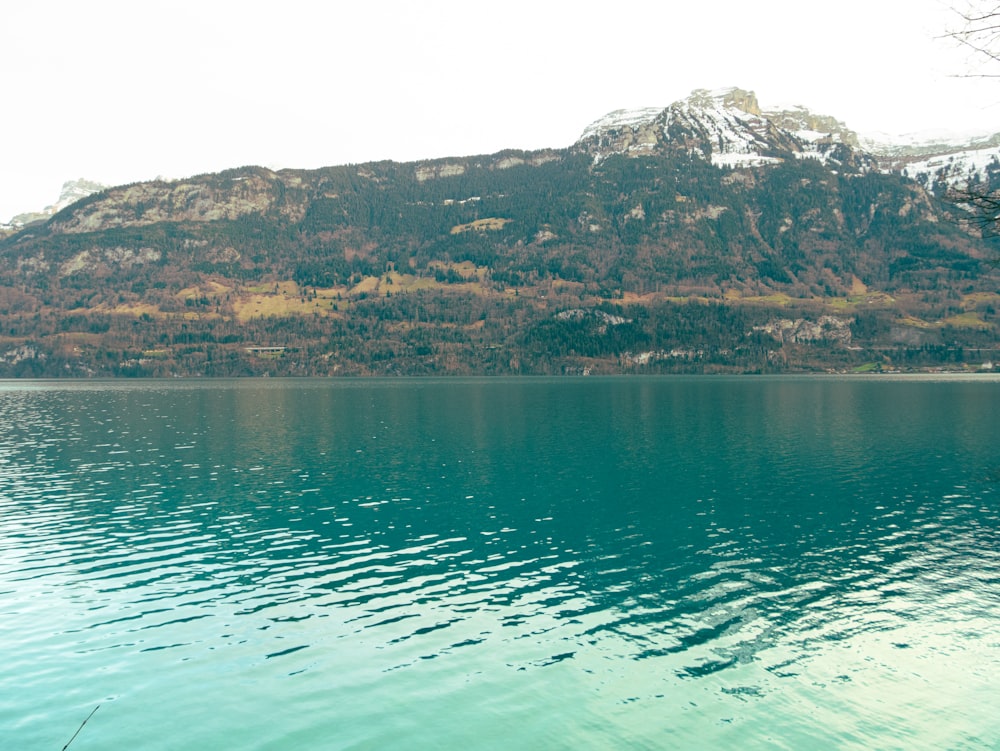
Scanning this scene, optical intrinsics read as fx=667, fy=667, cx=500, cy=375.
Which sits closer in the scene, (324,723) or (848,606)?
(324,723)

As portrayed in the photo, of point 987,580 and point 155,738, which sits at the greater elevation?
point 155,738

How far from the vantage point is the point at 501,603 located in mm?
29094

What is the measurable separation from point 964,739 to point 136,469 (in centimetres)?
6690

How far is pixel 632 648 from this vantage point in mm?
24375

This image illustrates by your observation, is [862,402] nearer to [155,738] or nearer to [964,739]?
[964,739]

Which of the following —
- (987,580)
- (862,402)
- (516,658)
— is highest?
(516,658)

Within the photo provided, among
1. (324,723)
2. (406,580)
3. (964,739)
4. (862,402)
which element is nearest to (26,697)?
(324,723)

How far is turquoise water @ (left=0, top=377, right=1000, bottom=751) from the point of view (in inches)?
768

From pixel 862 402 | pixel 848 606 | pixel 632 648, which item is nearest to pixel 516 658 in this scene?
pixel 632 648

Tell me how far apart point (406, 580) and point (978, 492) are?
156 ft

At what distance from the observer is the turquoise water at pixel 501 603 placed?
64.0ft

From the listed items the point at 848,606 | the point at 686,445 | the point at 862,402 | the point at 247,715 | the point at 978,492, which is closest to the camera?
the point at 247,715

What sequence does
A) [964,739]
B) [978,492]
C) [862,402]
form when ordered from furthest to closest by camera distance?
[862,402] < [978,492] < [964,739]

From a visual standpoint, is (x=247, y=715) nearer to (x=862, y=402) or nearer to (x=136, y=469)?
(x=136, y=469)
